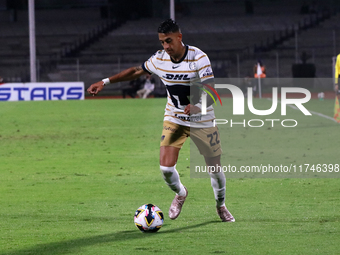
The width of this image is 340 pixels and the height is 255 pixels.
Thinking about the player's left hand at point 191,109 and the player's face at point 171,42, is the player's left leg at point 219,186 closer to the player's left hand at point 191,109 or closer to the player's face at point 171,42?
the player's left hand at point 191,109

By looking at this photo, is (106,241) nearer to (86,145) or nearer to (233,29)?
(86,145)

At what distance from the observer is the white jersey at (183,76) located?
20.7 ft

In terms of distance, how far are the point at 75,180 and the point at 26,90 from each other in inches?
737

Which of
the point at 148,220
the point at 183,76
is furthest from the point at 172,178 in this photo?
the point at 183,76

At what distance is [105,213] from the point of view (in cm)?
716

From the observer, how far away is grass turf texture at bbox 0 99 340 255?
559cm

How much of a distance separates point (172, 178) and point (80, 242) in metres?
1.41

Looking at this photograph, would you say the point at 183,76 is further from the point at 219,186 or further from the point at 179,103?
the point at 219,186

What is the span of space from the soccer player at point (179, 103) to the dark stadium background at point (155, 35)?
93.7 feet

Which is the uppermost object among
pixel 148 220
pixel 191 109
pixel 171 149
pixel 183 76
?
pixel 183 76

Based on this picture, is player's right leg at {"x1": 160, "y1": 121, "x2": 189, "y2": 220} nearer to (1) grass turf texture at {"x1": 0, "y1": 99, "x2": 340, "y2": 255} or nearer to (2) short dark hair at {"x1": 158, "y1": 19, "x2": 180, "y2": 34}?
(1) grass turf texture at {"x1": 0, "y1": 99, "x2": 340, "y2": 255}

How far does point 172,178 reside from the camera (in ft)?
22.0

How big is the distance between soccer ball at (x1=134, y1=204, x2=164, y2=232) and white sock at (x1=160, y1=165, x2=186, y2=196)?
504 mm

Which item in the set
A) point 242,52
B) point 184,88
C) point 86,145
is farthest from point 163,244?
point 242,52
